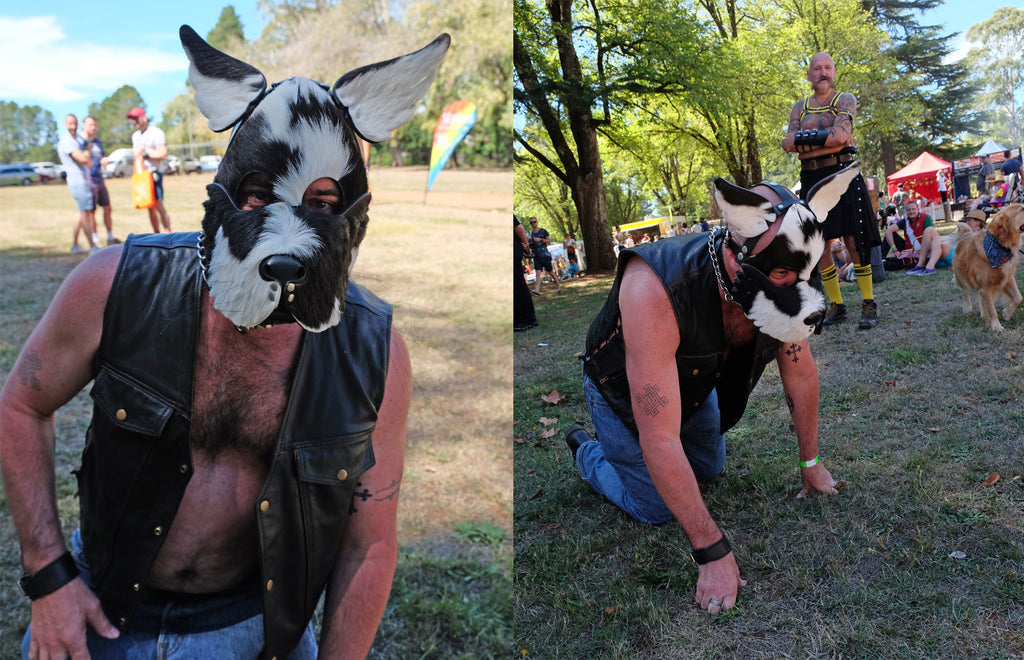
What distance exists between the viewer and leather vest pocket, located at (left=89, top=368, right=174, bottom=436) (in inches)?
54.6

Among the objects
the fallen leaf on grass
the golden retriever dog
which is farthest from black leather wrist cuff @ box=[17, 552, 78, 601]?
the golden retriever dog

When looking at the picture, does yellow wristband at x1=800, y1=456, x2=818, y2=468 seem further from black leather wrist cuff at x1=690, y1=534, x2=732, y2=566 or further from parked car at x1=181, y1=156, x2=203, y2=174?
parked car at x1=181, y1=156, x2=203, y2=174

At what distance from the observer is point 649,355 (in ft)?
→ 7.64

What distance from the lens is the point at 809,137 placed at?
3.29m

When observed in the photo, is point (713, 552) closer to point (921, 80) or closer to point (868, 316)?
point (921, 80)

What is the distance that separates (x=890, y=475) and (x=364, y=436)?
2.31 meters

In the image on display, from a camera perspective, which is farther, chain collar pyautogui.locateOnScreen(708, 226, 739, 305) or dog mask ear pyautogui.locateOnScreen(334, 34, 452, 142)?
chain collar pyautogui.locateOnScreen(708, 226, 739, 305)

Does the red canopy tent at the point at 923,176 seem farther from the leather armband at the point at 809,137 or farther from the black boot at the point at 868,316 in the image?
the leather armband at the point at 809,137

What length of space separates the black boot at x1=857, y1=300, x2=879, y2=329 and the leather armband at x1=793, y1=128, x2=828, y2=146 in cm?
171

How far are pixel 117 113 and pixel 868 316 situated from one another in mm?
5039

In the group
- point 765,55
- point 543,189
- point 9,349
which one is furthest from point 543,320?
point 9,349

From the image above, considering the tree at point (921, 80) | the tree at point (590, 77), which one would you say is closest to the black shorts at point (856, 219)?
the tree at point (921, 80)

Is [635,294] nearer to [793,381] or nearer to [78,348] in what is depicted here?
[793,381]

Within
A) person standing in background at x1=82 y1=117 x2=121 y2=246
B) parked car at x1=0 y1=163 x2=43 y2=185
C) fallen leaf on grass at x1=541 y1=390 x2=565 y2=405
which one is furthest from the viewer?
person standing in background at x1=82 y1=117 x2=121 y2=246
